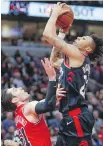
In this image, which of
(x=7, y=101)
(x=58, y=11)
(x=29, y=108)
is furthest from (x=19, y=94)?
(x=58, y=11)

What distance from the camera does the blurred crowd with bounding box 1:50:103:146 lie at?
30.5 ft

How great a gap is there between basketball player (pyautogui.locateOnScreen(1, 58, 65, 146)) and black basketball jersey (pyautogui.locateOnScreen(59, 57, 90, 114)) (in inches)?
3.5

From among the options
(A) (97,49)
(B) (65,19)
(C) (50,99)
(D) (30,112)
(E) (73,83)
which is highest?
(B) (65,19)

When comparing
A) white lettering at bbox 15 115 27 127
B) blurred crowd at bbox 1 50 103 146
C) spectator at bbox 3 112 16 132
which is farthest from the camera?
blurred crowd at bbox 1 50 103 146

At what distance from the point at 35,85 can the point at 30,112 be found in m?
7.95

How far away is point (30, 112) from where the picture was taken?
14.3 ft

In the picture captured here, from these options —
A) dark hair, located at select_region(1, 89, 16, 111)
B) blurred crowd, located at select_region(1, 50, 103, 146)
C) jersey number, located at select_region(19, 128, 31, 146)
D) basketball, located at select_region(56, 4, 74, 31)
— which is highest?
basketball, located at select_region(56, 4, 74, 31)

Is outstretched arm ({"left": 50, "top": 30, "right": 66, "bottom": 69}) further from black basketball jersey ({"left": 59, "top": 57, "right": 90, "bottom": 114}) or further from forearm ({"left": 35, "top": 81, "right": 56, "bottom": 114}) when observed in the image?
forearm ({"left": 35, "top": 81, "right": 56, "bottom": 114})

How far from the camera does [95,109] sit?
11.5m

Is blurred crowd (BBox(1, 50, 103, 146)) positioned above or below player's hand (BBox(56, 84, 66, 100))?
below

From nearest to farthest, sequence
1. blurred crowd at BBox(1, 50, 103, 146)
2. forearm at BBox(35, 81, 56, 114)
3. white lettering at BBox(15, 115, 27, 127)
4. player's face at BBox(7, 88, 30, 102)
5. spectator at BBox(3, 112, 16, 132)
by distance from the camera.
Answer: forearm at BBox(35, 81, 56, 114) < white lettering at BBox(15, 115, 27, 127) < player's face at BBox(7, 88, 30, 102) < spectator at BBox(3, 112, 16, 132) < blurred crowd at BBox(1, 50, 103, 146)

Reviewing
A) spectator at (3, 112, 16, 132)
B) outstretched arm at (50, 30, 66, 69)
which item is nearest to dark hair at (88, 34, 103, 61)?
outstretched arm at (50, 30, 66, 69)

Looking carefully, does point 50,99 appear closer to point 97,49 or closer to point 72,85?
point 72,85

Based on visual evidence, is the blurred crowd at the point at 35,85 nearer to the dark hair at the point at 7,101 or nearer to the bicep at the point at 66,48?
the dark hair at the point at 7,101
